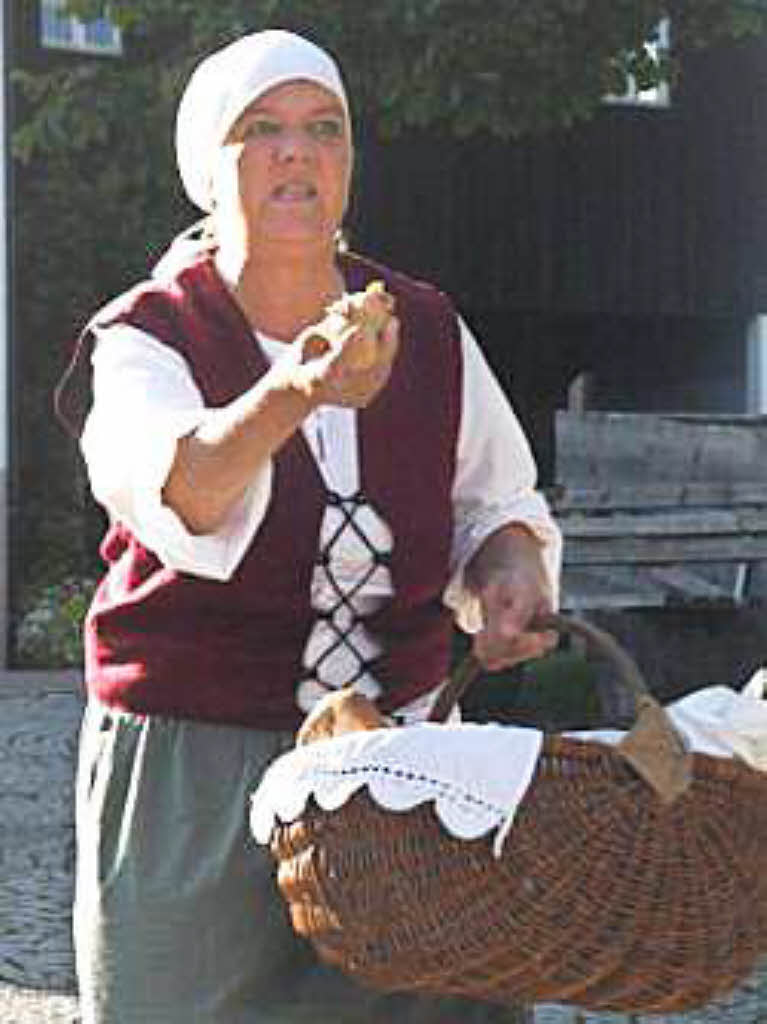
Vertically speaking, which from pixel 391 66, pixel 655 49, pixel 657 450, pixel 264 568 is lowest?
pixel 657 450

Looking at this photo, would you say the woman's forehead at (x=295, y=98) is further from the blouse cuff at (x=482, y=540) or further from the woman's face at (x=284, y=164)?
the blouse cuff at (x=482, y=540)

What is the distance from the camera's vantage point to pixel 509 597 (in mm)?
2340

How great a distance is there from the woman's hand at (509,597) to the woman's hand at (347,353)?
1.27 ft

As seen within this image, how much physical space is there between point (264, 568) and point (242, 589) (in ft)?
0.10

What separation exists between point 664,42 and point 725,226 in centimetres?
397

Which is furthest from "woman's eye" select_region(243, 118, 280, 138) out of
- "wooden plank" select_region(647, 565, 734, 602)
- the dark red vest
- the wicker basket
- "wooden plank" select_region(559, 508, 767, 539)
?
"wooden plank" select_region(647, 565, 734, 602)

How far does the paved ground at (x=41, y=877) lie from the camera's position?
15.5 ft

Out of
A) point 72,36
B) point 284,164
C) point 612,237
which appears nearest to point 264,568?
point 284,164

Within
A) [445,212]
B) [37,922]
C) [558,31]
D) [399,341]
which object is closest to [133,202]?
[445,212]

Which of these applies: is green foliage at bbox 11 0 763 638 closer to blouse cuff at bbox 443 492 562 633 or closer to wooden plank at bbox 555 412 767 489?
wooden plank at bbox 555 412 767 489

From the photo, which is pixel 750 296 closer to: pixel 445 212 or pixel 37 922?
pixel 445 212

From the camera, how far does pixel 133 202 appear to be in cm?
1112


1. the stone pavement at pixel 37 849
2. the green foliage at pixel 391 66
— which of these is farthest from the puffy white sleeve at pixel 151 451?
the green foliage at pixel 391 66

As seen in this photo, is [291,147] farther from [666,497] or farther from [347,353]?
[666,497]
